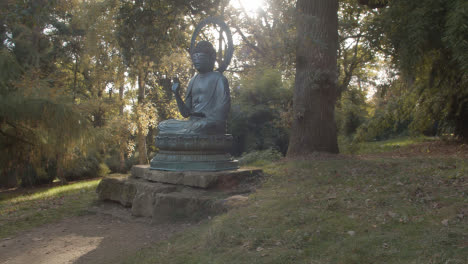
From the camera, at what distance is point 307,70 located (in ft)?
28.0

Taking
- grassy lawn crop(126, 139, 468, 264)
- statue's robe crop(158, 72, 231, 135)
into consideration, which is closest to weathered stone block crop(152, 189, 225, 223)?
grassy lawn crop(126, 139, 468, 264)

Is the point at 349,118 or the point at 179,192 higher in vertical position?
the point at 349,118

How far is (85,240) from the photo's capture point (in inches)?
166

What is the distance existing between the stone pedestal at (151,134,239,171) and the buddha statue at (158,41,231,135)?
0.14 metres

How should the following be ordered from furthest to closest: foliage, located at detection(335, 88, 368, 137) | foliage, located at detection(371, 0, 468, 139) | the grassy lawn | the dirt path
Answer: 1. foliage, located at detection(335, 88, 368, 137)
2. foliage, located at detection(371, 0, 468, 139)
3. the dirt path
4. the grassy lawn

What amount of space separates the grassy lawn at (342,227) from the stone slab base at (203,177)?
600 millimetres

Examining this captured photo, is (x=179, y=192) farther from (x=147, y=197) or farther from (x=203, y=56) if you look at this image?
(x=203, y=56)

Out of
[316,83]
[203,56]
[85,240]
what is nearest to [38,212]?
[85,240]

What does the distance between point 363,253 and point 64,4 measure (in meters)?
11.2

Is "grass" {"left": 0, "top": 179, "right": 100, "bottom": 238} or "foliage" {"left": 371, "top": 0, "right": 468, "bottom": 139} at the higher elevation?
"foliage" {"left": 371, "top": 0, "right": 468, "bottom": 139}

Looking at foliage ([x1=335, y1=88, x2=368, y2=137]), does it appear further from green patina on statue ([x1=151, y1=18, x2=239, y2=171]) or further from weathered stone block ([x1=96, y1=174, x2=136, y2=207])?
weathered stone block ([x1=96, y1=174, x2=136, y2=207])

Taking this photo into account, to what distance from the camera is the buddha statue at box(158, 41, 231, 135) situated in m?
5.66

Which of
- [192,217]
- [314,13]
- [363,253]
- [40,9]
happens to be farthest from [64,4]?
[363,253]

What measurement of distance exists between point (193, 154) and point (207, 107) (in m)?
0.89
